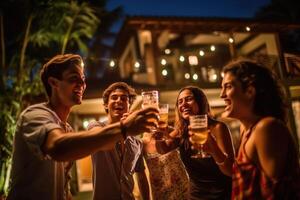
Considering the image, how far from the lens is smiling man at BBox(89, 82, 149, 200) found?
324 cm

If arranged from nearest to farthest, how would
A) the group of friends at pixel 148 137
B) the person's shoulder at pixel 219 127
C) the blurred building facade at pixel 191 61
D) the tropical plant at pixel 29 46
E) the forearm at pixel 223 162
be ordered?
the group of friends at pixel 148 137
the forearm at pixel 223 162
the person's shoulder at pixel 219 127
the tropical plant at pixel 29 46
the blurred building facade at pixel 191 61

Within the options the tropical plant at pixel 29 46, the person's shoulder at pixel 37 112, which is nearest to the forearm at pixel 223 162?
the person's shoulder at pixel 37 112

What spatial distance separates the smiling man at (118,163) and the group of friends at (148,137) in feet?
0.03

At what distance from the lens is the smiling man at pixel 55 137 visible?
5.86ft

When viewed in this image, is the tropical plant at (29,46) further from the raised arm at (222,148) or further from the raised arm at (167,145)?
the raised arm at (222,148)

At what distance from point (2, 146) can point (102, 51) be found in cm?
2013

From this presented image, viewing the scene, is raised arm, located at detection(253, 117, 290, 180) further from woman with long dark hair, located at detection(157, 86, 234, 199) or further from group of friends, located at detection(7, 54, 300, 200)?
woman with long dark hair, located at detection(157, 86, 234, 199)

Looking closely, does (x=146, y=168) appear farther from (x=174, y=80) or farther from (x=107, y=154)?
(x=174, y=80)

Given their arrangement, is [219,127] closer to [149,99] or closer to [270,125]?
[149,99]

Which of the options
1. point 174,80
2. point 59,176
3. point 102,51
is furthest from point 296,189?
point 102,51

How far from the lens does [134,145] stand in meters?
3.68

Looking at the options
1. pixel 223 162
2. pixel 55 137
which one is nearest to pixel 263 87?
pixel 223 162

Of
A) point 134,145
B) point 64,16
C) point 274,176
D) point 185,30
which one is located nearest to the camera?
point 274,176

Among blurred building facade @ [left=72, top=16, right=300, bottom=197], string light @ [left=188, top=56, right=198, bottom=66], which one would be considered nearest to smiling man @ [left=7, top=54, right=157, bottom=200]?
blurred building facade @ [left=72, top=16, right=300, bottom=197]
